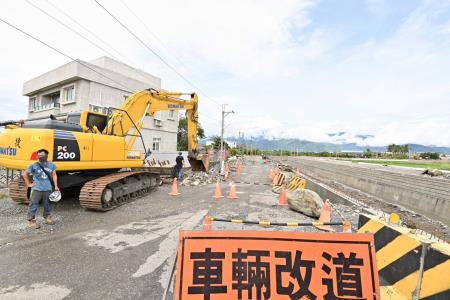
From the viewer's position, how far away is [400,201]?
40.5ft

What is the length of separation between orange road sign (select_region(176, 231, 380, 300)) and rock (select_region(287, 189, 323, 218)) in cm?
539

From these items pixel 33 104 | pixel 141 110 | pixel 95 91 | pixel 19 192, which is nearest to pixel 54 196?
pixel 19 192

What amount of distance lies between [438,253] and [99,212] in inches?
301

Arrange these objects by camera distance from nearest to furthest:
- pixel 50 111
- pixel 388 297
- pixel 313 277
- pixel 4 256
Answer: pixel 313 277, pixel 388 297, pixel 4 256, pixel 50 111

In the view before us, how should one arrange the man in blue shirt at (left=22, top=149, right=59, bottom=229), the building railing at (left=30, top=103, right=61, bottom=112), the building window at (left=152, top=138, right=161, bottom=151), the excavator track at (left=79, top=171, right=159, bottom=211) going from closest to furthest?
the man in blue shirt at (left=22, top=149, right=59, bottom=229) → the excavator track at (left=79, top=171, right=159, bottom=211) → the building railing at (left=30, top=103, right=61, bottom=112) → the building window at (left=152, top=138, right=161, bottom=151)

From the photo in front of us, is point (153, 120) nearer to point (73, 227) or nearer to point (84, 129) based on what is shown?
point (84, 129)

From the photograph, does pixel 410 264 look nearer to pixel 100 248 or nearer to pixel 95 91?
pixel 100 248

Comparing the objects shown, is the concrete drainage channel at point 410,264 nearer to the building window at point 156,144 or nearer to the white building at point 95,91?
the white building at point 95,91

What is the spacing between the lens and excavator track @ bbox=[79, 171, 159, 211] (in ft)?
24.0

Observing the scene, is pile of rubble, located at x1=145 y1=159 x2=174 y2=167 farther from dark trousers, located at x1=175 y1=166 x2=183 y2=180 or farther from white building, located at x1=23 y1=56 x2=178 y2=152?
dark trousers, located at x1=175 y1=166 x2=183 y2=180

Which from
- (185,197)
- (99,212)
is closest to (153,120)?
(185,197)

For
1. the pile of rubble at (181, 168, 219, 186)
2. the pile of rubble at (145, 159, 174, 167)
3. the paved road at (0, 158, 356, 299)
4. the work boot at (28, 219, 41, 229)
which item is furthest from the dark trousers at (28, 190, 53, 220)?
the pile of rubble at (145, 159, 174, 167)

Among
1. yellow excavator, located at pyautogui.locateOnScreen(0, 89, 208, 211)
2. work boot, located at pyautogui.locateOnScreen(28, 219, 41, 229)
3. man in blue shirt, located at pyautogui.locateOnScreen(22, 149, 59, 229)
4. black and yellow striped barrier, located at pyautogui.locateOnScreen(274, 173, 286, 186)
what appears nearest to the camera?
man in blue shirt, located at pyautogui.locateOnScreen(22, 149, 59, 229)

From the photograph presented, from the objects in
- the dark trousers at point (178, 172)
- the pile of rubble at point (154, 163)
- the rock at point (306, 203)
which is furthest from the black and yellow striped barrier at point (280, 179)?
the pile of rubble at point (154, 163)
